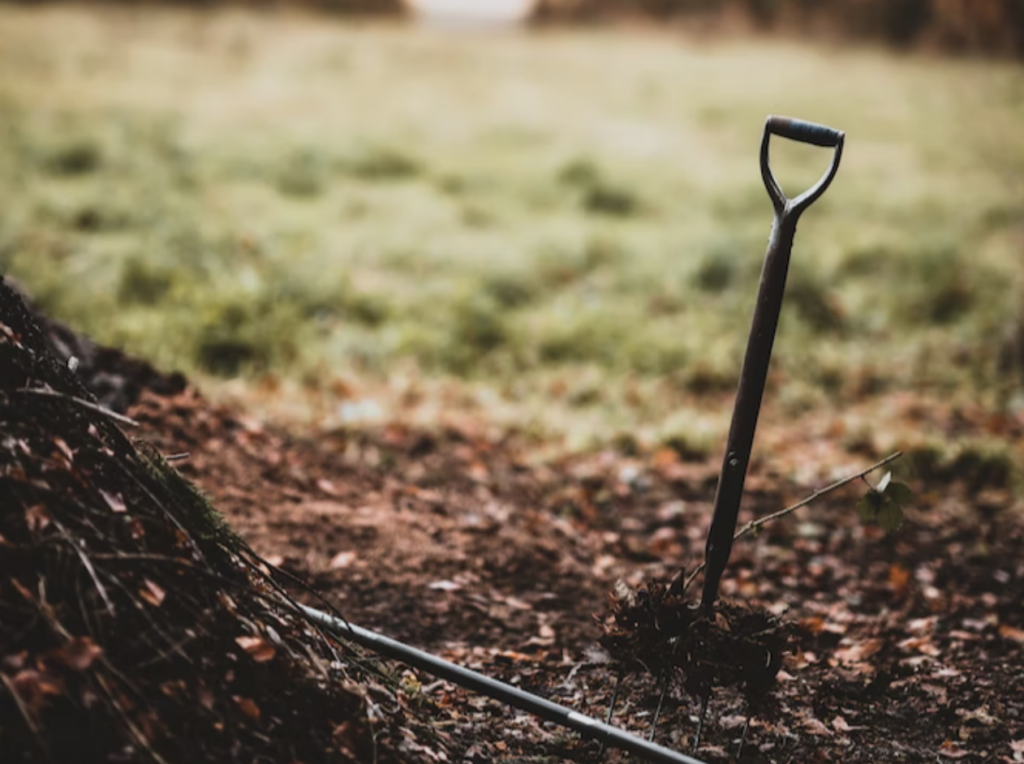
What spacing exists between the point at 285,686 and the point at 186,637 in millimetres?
308

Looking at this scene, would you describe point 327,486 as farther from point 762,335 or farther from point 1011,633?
point 1011,633

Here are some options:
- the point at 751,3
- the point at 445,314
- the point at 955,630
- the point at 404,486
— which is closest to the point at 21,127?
the point at 445,314

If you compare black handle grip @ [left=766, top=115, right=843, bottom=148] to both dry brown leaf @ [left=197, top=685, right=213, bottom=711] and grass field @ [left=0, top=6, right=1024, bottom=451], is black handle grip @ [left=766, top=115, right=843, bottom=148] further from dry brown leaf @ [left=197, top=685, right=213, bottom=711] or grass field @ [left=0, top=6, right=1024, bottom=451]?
grass field @ [left=0, top=6, right=1024, bottom=451]

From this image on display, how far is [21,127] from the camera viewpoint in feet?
36.7

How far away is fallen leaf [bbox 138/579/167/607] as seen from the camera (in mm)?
2184

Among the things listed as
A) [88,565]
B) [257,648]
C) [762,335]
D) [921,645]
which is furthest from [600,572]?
[88,565]

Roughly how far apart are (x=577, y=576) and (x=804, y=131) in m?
2.33

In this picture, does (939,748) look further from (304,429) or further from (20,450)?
(304,429)

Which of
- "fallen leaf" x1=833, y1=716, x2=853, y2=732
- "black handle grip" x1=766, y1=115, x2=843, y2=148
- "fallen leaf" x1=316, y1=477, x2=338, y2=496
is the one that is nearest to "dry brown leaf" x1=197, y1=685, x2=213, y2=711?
"fallen leaf" x1=833, y1=716, x2=853, y2=732

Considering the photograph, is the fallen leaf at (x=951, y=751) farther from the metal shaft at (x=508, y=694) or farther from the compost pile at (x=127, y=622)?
the compost pile at (x=127, y=622)

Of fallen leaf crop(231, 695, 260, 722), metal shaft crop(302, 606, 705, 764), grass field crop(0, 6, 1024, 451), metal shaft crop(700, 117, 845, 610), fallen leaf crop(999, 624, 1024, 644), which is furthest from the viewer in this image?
grass field crop(0, 6, 1024, 451)

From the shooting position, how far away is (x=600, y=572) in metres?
4.20

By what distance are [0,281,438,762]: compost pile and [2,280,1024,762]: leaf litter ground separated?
39 millimetres

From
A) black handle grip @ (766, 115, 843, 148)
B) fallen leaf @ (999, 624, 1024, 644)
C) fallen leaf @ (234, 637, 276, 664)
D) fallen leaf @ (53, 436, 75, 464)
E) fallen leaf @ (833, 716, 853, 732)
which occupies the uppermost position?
black handle grip @ (766, 115, 843, 148)
